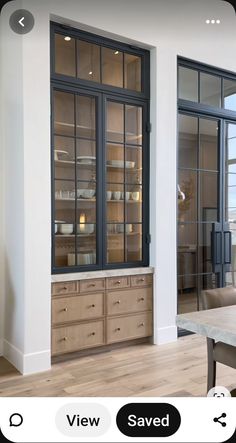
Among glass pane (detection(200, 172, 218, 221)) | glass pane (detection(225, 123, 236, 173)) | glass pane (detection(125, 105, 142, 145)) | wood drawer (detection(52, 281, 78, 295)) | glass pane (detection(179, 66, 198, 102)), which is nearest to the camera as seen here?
wood drawer (detection(52, 281, 78, 295))

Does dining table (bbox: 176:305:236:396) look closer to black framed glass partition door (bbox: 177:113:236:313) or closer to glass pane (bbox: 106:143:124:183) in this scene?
glass pane (bbox: 106:143:124:183)

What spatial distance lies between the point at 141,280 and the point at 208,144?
5.05 feet

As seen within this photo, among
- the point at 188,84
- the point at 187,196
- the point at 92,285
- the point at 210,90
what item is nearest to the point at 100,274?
the point at 92,285

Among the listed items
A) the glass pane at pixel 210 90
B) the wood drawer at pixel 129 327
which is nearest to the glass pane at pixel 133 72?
the glass pane at pixel 210 90

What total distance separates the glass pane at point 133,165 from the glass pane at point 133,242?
40 cm

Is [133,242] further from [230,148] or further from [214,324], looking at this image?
[214,324]

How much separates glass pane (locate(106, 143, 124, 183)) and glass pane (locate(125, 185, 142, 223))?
0.14 m

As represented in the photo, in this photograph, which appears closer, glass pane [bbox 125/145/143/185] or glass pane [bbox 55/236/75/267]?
glass pane [bbox 55/236/75/267]

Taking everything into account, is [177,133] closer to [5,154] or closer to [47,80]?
[47,80]

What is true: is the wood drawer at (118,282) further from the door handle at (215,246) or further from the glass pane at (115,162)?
the door handle at (215,246)

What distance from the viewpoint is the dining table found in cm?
119

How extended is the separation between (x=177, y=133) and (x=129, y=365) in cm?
203

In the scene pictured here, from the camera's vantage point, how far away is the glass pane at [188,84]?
3.23 meters

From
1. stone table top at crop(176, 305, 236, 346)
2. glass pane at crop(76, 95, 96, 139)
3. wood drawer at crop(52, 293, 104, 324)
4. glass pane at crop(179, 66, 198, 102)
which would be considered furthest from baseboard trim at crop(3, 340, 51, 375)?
glass pane at crop(179, 66, 198, 102)
